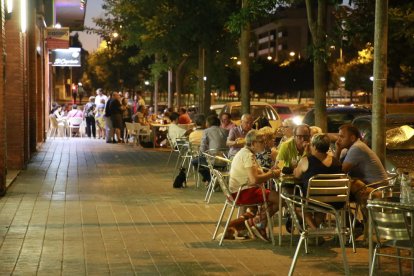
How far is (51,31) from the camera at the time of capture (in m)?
30.9

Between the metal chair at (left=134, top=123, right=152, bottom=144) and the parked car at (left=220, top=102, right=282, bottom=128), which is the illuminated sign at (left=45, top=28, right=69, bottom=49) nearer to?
the metal chair at (left=134, top=123, right=152, bottom=144)

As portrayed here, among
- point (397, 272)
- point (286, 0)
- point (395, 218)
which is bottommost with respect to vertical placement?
point (397, 272)

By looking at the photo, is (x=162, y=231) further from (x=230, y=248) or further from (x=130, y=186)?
(x=130, y=186)

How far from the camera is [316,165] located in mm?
9766

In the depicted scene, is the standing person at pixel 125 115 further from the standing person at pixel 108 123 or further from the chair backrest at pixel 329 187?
the chair backrest at pixel 329 187

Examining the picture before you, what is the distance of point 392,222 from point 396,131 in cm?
755

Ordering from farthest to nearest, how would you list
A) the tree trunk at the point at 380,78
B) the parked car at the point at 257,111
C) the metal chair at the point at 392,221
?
the parked car at the point at 257,111
the tree trunk at the point at 380,78
the metal chair at the point at 392,221

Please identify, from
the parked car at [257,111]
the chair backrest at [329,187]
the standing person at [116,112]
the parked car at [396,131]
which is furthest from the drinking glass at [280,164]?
the standing person at [116,112]

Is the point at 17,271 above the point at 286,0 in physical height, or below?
below

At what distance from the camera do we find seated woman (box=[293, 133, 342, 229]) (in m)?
9.74

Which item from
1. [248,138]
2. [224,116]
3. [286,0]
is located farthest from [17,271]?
[286,0]

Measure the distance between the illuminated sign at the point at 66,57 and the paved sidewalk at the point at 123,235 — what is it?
20953 mm

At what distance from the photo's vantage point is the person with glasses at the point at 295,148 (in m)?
11.3

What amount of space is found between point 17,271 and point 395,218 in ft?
12.5
